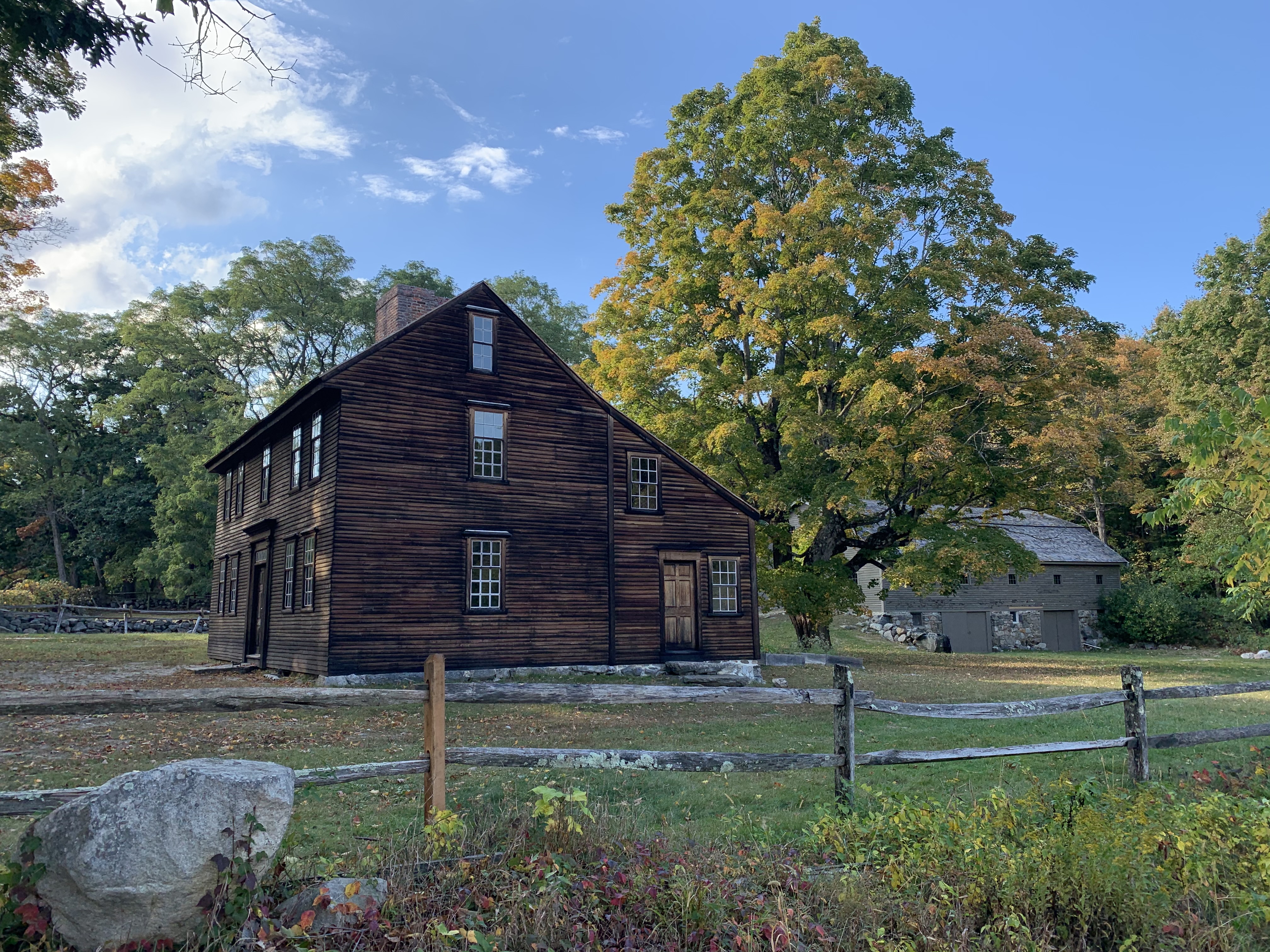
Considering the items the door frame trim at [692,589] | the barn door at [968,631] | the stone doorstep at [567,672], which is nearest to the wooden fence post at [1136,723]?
the stone doorstep at [567,672]

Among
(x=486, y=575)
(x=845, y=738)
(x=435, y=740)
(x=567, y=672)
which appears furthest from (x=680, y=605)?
(x=435, y=740)

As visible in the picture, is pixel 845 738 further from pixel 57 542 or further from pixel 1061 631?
pixel 57 542

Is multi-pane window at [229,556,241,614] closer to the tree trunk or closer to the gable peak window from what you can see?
the gable peak window

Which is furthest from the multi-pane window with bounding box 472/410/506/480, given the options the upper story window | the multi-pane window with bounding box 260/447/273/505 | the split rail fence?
the split rail fence

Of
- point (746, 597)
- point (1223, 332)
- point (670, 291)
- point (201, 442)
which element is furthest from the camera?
point (201, 442)

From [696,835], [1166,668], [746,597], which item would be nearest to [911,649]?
[1166,668]

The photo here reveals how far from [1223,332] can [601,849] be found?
1812 inches

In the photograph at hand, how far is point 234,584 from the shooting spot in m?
27.9

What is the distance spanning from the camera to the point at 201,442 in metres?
48.2

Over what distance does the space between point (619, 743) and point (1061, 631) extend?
38.3m

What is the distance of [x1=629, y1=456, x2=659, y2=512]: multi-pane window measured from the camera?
78.2 feet

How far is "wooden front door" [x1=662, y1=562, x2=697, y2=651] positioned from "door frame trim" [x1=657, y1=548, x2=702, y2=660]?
0.04 feet

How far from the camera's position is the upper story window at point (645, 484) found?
938 inches

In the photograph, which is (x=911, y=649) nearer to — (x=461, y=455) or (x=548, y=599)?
(x=548, y=599)
